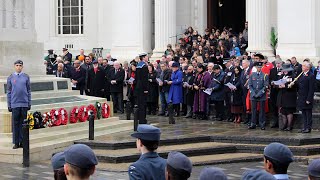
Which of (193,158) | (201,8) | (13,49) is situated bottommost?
(193,158)

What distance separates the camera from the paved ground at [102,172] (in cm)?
Answer: 1406

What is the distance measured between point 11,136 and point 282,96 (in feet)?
23.7

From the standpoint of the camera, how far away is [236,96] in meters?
21.6

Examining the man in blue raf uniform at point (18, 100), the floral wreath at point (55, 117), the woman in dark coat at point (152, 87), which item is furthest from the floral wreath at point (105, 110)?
the woman in dark coat at point (152, 87)

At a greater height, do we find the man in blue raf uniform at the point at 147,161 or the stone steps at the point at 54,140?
the man in blue raf uniform at the point at 147,161

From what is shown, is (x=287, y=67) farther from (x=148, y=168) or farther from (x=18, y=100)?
(x=148, y=168)

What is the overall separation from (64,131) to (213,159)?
12.6 feet

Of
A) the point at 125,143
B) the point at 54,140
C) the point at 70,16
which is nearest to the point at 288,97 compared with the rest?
the point at 125,143

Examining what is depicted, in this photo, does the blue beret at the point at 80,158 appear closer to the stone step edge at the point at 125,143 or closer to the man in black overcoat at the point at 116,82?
the stone step edge at the point at 125,143

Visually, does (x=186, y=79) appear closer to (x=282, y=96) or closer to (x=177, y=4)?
(x=282, y=96)

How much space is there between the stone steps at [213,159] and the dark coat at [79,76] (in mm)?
8803

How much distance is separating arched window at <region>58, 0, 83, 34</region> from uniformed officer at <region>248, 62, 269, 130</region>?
50.2ft

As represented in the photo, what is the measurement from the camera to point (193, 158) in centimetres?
1623

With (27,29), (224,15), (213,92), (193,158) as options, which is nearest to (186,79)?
(213,92)
